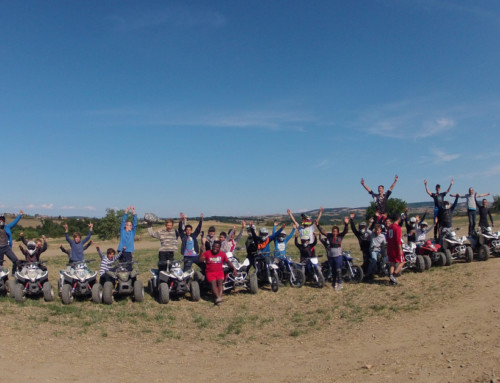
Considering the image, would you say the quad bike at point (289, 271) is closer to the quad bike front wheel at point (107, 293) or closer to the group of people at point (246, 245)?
the group of people at point (246, 245)

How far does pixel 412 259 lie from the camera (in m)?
11.9

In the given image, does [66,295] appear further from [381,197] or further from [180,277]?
[381,197]

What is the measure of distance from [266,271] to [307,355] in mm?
4933

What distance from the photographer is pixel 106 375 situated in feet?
19.0

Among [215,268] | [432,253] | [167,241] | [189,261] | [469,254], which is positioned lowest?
[469,254]

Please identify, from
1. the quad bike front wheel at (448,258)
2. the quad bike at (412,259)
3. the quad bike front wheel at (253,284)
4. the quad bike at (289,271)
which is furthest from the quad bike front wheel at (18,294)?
the quad bike front wheel at (448,258)

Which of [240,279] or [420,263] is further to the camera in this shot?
[420,263]

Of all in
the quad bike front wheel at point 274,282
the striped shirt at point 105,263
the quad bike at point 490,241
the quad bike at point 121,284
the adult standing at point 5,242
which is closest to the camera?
the quad bike at point 121,284

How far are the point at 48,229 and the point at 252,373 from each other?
2298 inches

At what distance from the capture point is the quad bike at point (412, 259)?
11875 mm

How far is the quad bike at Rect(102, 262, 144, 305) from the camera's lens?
9.79 meters

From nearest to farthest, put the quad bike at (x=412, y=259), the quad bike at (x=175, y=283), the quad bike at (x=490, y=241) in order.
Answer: the quad bike at (x=175, y=283), the quad bike at (x=412, y=259), the quad bike at (x=490, y=241)

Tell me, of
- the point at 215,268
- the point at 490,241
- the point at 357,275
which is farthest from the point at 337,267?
the point at 490,241

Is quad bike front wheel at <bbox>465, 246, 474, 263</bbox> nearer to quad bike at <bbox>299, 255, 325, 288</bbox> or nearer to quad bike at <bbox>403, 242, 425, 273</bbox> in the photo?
quad bike at <bbox>403, 242, 425, 273</bbox>
